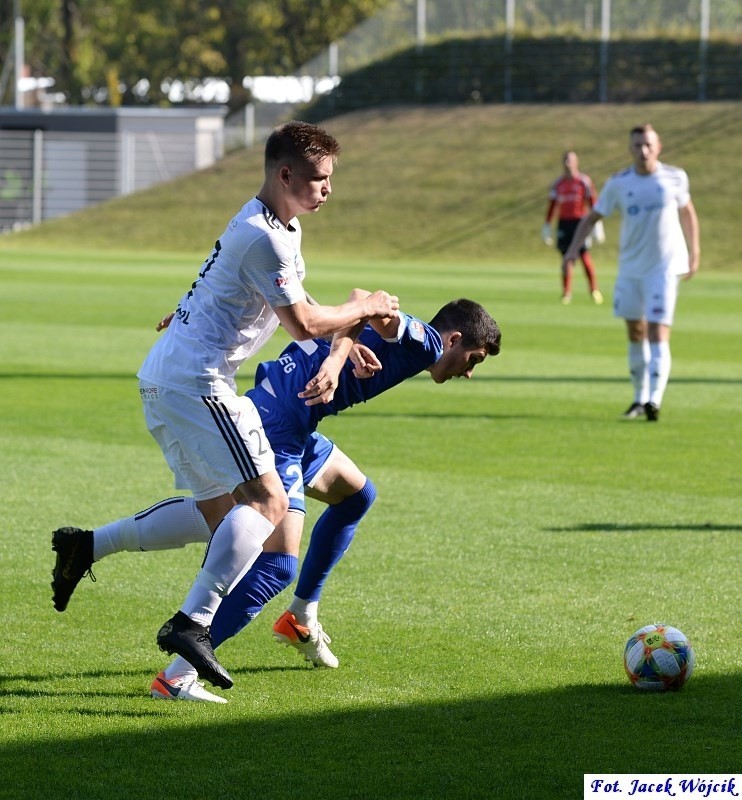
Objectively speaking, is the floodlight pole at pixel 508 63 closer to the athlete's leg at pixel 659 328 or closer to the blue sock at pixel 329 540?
the athlete's leg at pixel 659 328

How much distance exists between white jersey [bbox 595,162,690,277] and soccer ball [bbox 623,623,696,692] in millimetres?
7584

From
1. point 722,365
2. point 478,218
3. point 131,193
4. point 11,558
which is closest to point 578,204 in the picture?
point 722,365

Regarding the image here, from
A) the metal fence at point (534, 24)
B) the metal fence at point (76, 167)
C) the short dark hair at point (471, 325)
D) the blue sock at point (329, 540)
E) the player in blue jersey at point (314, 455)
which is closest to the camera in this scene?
the player in blue jersey at point (314, 455)

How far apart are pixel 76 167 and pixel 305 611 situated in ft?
162

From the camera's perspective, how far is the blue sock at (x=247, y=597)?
207 inches

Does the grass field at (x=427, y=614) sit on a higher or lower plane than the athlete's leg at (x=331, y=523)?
lower

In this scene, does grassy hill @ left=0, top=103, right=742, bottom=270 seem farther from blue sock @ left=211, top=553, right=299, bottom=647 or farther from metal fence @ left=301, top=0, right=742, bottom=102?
blue sock @ left=211, top=553, right=299, bottom=647

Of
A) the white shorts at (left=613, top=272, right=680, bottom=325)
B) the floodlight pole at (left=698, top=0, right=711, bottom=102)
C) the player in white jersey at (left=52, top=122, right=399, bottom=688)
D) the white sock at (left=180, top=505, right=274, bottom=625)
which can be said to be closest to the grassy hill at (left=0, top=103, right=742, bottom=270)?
the floodlight pole at (left=698, top=0, right=711, bottom=102)

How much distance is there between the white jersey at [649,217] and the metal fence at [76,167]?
132 ft

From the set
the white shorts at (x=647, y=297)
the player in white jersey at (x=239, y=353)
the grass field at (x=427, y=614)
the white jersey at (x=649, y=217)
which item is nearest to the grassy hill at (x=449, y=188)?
the white jersey at (x=649, y=217)

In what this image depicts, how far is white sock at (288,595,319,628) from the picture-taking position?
5641 millimetres

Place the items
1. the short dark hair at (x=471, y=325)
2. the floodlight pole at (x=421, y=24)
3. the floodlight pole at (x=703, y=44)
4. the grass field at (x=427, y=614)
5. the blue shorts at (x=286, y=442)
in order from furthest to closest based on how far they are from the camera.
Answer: the floodlight pole at (x=421, y=24), the floodlight pole at (x=703, y=44), the short dark hair at (x=471, y=325), the blue shorts at (x=286, y=442), the grass field at (x=427, y=614)

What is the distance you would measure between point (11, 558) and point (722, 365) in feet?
36.3

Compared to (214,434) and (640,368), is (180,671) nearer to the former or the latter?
(214,434)
